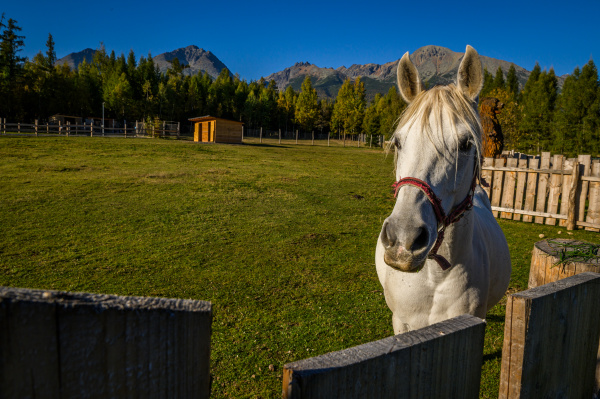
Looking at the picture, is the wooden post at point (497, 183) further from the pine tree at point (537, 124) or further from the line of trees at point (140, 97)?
the pine tree at point (537, 124)

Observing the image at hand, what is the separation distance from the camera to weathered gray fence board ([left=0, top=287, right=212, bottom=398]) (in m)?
0.62

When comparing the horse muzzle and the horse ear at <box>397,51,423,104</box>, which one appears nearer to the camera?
the horse muzzle

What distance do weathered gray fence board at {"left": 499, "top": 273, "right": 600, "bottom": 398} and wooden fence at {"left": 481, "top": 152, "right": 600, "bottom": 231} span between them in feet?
28.4

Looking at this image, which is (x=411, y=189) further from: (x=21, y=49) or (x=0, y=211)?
(x=21, y=49)

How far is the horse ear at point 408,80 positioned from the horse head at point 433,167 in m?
0.03

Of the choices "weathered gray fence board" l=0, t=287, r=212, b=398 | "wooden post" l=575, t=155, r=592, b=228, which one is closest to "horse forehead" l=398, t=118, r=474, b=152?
"weathered gray fence board" l=0, t=287, r=212, b=398

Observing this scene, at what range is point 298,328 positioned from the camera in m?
4.45

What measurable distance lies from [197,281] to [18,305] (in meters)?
5.36

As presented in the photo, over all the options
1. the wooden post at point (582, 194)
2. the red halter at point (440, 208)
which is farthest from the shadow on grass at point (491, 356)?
the wooden post at point (582, 194)

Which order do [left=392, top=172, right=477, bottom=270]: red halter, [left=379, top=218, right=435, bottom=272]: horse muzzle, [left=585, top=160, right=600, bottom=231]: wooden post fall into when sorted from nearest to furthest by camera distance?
[left=379, top=218, right=435, bottom=272]: horse muzzle → [left=392, top=172, right=477, bottom=270]: red halter → [left=585, top=160, right=600, bottom=231]: wooden post

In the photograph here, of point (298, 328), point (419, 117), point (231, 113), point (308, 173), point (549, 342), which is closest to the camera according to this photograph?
point (549, 342)

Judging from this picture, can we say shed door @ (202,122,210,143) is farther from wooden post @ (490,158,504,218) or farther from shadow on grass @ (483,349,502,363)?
shadow on grass @ (483,349,502,363)

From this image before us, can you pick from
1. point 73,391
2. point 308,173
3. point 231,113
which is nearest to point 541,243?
point 73,391

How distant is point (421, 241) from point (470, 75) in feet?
4.22
